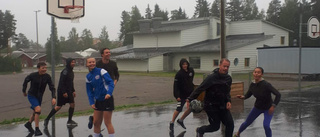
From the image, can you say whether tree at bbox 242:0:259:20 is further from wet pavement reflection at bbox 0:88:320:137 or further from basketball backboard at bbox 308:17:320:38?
wet pavement reflection at bbox 0:88:320:137

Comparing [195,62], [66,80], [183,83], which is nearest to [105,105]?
[183,83]

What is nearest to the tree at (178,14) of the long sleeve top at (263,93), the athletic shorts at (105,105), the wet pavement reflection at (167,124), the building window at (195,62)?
the building window at (195,62)

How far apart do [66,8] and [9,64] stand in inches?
2269

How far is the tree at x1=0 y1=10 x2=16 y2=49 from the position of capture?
7206cm

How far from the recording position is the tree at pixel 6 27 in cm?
7206

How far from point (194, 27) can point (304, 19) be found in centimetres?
2305

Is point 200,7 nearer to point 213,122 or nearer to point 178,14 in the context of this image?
point 178,14

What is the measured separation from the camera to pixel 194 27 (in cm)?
4759

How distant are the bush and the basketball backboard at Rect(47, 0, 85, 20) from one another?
56.4m

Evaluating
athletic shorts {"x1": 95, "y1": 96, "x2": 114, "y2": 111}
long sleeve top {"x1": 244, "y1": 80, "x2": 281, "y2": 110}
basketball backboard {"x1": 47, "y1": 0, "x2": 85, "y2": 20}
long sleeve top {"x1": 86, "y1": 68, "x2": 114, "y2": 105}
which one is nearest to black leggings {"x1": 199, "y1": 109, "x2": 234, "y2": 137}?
long sleeve top {"x1": 244, "y1": 80, "x2": 281, "y2": 110}

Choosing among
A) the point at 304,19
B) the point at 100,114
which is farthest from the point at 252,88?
the point at 304,19

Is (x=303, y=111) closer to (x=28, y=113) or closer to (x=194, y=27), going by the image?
(x=28, y=113)

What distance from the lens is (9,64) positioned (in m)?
61.8

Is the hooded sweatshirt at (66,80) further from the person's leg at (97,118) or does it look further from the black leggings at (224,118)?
the black leggings at (224,118)
